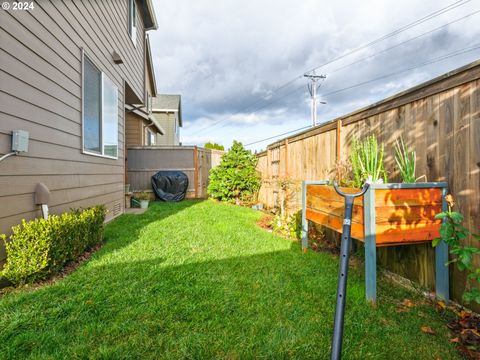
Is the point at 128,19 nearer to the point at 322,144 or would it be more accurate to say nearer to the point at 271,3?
the point at 271,3

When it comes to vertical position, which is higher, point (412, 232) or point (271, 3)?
point (271, 3)

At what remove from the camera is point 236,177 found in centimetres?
808

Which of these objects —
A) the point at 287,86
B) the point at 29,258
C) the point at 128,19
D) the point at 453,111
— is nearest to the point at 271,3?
the point at 128,19

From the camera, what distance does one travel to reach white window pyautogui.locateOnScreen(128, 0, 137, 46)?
634cm

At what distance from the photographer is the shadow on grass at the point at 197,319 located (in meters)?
1.47

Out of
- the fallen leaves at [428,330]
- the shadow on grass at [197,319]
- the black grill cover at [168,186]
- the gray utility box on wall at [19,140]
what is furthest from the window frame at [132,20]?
the fallen leaves at [428,330]

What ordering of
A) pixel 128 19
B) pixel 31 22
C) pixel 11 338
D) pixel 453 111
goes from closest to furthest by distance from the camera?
pixel 11 338, pixel 453 111, pixel 31 22, pixel 128 19

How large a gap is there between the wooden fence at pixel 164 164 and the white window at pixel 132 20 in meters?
3.33

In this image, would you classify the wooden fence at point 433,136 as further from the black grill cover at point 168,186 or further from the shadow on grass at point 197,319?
the black grill cover at point 168,186

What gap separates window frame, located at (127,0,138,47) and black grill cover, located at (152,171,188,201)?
3.77 metres

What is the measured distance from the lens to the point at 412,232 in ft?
6.57

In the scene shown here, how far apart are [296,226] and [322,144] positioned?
1364mm

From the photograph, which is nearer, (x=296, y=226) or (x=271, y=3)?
(x=296, y=226)

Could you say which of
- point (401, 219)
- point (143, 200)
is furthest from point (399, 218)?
point (143, 200)
